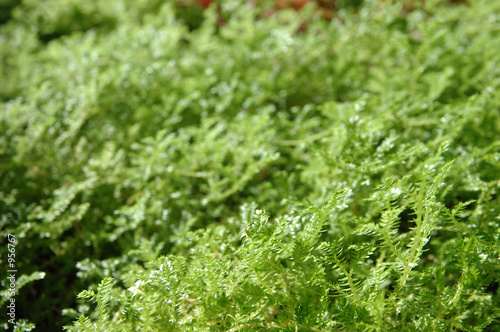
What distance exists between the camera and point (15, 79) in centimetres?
157

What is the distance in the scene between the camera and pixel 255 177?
120 cm

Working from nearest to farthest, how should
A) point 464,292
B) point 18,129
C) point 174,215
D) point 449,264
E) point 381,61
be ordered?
point 464,292
point 449,264
point 174,215
point 18,129
point 381,61

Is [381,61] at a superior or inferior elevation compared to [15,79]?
inferior

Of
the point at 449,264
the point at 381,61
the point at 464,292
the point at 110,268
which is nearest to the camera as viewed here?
the point at 464,292

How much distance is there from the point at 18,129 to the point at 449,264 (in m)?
1.22

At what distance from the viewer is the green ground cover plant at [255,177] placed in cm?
69

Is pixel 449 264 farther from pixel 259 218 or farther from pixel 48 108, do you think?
pixel 48 108

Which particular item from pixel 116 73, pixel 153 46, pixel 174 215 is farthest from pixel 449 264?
pixel 153 46

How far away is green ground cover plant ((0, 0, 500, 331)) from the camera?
0.69 metres

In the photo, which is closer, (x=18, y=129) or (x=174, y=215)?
(x=174, y=215)

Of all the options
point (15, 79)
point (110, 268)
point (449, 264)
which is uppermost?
point (15, 79)

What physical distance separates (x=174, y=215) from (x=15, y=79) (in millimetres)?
943

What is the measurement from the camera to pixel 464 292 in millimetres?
693

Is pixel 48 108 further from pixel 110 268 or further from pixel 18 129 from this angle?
pixel 110 268
